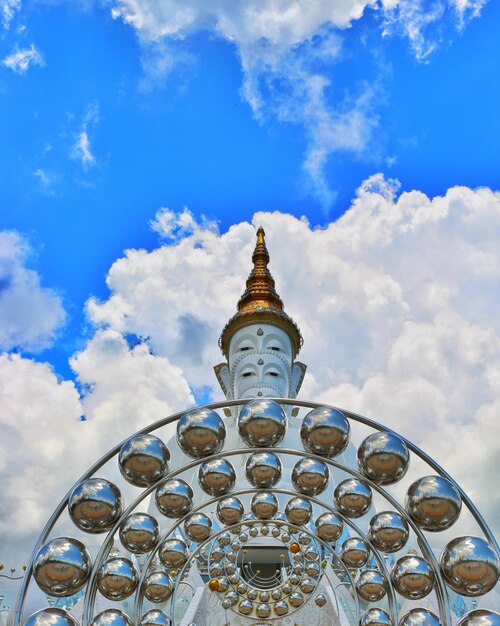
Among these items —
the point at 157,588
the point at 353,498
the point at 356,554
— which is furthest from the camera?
the point at 356,554

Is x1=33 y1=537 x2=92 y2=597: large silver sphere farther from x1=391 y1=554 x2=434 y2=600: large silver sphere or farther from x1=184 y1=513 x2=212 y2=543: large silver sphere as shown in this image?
x1=391 y1=554 x2=434 y2=600: large silver sphere

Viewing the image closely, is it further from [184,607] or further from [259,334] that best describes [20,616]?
[259,334]

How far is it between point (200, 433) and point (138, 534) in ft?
3.15

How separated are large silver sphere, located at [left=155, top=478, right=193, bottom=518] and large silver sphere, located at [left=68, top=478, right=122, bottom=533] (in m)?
0.38

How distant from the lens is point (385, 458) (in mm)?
3324

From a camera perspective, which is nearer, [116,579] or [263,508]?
[116,579]

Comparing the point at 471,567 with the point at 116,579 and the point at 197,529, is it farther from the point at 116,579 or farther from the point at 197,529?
the point at 197,529

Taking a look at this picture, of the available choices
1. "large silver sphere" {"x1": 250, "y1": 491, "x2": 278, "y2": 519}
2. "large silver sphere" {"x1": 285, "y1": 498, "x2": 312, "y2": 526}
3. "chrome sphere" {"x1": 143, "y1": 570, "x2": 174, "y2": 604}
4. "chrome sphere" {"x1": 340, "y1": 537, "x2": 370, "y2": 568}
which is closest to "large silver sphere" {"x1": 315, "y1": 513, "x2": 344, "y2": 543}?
"chrome sphere" {"x1": 340, "y1": 537, "x2": 370, "y2": 568}

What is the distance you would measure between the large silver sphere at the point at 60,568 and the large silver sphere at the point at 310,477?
1.59 m

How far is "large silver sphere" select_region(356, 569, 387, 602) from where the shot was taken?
4467 millimetres

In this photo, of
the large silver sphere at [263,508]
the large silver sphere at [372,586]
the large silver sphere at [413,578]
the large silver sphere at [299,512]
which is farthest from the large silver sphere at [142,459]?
the large silver sphere at [372,586]

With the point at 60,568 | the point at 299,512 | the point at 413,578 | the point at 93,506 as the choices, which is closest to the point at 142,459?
the point at 93,506

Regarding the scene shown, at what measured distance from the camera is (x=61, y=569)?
10.1 ft

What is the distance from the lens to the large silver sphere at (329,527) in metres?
4.86
